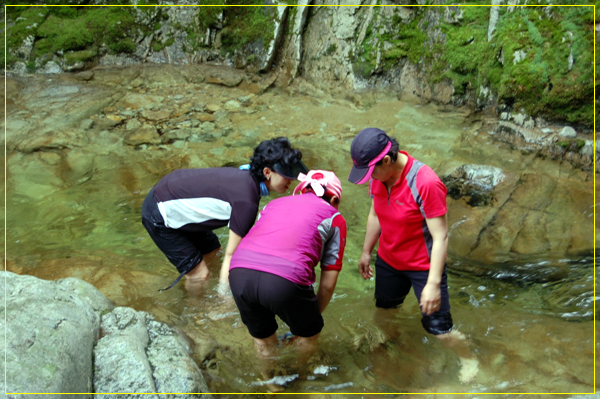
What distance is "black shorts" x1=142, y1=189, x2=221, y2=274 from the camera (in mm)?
3295

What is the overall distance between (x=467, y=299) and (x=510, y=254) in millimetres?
801

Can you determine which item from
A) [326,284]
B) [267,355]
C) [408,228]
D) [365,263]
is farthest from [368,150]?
[267,355]

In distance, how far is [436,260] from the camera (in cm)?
248

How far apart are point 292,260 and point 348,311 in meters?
1.43

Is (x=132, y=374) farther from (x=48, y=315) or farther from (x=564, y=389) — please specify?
(x=564, y=389)

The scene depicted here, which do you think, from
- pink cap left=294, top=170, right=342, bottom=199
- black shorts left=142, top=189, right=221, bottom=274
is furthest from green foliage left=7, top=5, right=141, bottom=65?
pink cap left=294, top=170, right=342, bottom=199

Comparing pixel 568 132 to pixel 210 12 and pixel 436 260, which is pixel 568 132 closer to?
pixel 436 260

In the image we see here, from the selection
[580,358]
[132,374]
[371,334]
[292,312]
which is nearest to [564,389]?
[580,358]

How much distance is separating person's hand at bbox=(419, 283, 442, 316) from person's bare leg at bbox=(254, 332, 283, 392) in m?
0.93

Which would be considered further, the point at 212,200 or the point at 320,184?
the point at 212,200

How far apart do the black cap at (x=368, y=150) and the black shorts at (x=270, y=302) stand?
27.1 inches

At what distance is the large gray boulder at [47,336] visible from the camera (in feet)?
6.01

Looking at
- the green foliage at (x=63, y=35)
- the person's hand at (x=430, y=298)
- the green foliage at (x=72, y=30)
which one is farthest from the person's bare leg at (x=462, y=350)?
the green foliage at (x=63, y=35)

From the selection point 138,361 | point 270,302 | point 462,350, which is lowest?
point 462,350
